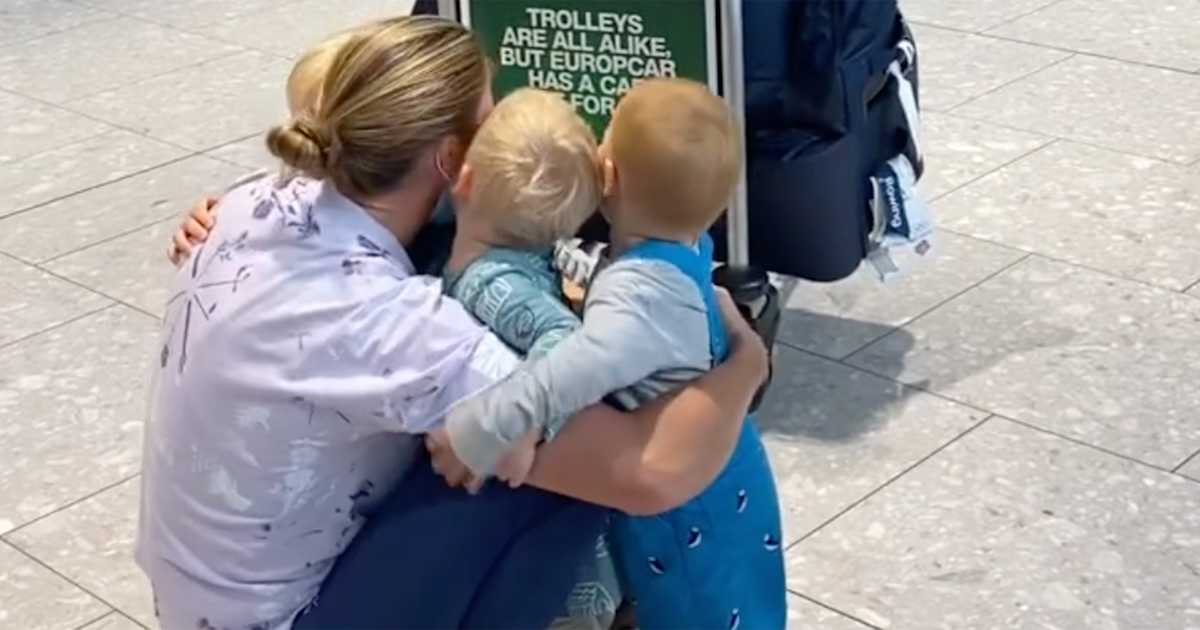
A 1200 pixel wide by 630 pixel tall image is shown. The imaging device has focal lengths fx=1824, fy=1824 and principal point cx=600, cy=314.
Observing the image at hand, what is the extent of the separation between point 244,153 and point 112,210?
0.41m

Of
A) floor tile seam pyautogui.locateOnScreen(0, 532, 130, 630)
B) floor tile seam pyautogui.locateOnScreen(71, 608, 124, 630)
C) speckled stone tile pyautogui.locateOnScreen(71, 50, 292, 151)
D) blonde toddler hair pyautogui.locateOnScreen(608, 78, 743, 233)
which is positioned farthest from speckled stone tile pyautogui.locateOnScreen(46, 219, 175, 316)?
blonde toddler hair pyautogui.locateOnScreen(608, 78, 743, 233)

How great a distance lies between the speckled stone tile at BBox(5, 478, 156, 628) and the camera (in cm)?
257

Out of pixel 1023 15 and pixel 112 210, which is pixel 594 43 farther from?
pixel 1023 15

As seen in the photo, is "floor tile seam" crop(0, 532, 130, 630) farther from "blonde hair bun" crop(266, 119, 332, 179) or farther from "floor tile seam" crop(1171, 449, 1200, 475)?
"floor tile seam" crop(1171, 449, 1200, 475)

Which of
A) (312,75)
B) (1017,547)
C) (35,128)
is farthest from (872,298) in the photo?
(35,128)

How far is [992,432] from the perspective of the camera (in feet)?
9.31

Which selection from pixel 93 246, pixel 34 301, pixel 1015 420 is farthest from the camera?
pixel 93 246

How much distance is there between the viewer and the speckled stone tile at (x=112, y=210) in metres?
3.76

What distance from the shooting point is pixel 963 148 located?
398 cm

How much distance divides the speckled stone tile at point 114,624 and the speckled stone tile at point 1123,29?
2.99 meters

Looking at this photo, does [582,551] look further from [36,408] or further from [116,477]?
[36,408]

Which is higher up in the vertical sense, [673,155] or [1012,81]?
[673,155]

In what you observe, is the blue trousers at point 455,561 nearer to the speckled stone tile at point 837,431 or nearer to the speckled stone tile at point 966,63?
the speckled stone tile at point 837,431

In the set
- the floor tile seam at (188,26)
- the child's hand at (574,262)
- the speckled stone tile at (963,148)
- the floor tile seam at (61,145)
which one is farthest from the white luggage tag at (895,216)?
the floor tile seam at (188,26)
